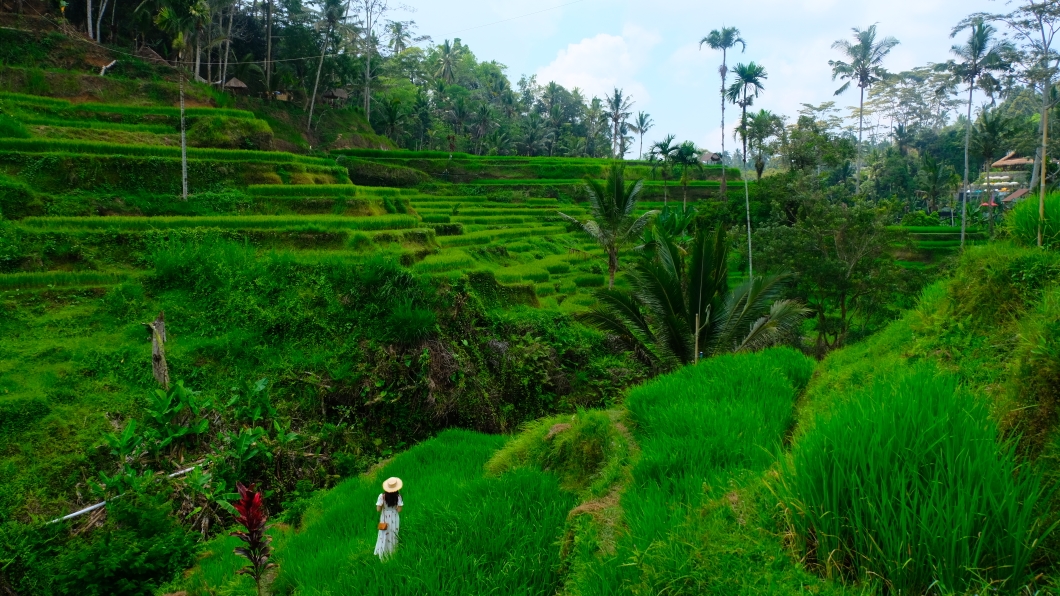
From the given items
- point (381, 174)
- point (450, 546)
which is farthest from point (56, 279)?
point (381, 174)

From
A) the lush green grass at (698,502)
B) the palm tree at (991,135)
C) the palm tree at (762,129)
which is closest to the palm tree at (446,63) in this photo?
the palm tree at (762,129)

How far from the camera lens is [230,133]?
16812mm

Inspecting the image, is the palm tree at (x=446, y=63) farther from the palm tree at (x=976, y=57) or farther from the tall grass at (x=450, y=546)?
the tall grass at (x=450, y=546)

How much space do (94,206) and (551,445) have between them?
12.1m

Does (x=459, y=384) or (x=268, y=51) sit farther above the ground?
(x=268, y=51)

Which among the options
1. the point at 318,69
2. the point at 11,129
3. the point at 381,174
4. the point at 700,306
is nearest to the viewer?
the point at 700,306

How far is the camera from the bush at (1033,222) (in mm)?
3551

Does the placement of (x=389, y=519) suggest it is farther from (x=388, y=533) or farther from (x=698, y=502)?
(x=698, y=502)

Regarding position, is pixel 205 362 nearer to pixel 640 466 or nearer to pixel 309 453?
pixel 309 453

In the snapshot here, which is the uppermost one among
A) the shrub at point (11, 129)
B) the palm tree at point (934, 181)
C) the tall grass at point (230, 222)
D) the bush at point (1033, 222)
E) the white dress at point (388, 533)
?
the palm tree at point (934, 181)

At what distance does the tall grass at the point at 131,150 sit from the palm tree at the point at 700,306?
11.7m

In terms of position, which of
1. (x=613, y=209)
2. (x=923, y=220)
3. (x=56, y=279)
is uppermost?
(x=923, y=220)

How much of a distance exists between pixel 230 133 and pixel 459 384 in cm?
1253

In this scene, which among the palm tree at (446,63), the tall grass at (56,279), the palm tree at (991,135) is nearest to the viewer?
the tall grass at (56,279)
